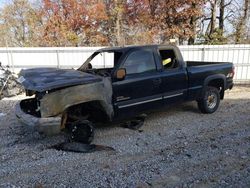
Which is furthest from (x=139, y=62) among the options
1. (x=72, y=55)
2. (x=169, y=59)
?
(x=72, y=55)

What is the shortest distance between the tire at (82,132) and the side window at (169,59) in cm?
235

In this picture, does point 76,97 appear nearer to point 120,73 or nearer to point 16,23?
point 120,73

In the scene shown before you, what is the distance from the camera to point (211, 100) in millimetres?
6867

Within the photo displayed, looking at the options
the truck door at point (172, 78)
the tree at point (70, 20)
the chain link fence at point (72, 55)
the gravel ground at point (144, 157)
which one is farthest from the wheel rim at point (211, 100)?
the tree at point (70, 20)

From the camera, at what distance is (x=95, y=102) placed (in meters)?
4.81

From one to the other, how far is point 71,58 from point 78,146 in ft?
23.0

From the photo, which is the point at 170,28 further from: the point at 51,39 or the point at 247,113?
the point at 247,113

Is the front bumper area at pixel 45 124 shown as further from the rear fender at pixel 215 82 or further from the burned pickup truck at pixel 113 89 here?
the rear fender at pixel 215 82

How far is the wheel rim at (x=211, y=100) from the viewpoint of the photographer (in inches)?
267

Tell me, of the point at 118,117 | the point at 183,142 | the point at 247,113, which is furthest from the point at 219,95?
the point at 118,117

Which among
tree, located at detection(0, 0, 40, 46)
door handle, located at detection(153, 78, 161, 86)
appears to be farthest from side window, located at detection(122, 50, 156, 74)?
tree, located at detection(0, 0, 40, 46)

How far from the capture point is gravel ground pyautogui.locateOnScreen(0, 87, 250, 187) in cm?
363

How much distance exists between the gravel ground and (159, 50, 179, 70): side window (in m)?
1.36

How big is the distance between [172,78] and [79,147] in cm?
257
